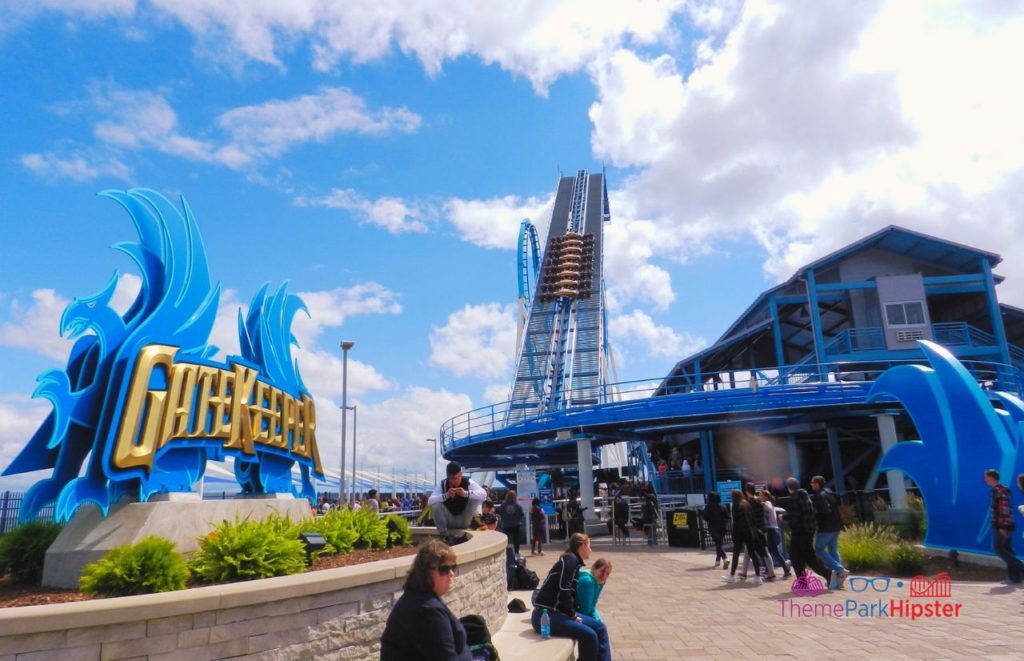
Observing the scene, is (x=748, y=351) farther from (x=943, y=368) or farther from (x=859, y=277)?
(x=943, y=368)

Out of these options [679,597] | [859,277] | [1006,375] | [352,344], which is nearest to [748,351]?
[859,277]

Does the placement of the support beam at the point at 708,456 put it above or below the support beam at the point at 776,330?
below

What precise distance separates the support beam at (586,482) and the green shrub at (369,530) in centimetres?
1506

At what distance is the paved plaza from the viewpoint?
21.4 feet

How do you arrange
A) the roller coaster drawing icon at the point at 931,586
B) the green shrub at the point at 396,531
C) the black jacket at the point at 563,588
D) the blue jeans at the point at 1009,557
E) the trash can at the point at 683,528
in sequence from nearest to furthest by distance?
1. the black jacket at the point at 563,588
2. the green shrub at the point at 396,531
3. the roller coaster drawing icon at the point at 931,586
4. the blue jeans at the point at 1009,557
5. the trash can at the point at 683,528

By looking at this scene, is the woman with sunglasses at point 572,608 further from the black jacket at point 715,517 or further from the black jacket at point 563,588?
the black jacket at point 715,517

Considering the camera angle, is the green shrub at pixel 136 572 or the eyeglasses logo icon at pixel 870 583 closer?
the green shrub at pixel 136 572

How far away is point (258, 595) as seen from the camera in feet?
14.4

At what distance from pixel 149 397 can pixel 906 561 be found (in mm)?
11803

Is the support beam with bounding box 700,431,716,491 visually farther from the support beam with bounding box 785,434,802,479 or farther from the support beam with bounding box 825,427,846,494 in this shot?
the support beam with bounding box 825,427,846,494

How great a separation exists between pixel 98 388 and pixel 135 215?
209cm

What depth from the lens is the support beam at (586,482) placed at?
2288 cm

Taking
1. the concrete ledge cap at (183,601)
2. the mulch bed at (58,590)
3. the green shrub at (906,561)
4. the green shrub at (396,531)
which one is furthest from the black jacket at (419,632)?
the green shrub at (906,561)

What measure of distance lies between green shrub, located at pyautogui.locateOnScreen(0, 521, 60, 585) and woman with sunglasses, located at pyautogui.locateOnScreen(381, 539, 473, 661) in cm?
538
